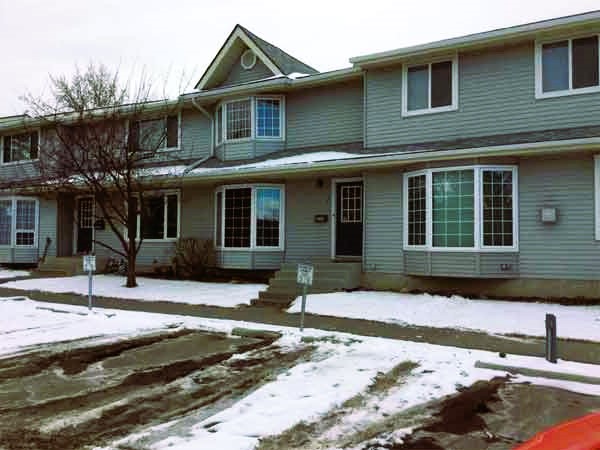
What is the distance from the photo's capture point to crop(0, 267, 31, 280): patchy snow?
704 inches

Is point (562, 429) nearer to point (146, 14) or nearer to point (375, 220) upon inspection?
point (375, 220)

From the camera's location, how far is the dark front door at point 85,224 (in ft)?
64.7

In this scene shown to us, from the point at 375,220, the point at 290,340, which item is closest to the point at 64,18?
the point at 375,220

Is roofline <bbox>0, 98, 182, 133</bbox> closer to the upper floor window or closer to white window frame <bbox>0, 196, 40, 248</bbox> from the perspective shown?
the upper floor window

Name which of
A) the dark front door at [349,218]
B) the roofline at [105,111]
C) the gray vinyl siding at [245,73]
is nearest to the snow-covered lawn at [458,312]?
the dark front door at [349,218]

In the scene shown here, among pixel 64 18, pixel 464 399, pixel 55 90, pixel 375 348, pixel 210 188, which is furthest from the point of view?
pixel 64 18

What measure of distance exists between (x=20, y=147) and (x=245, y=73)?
35.9ft

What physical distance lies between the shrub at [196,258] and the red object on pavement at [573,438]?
546 inches

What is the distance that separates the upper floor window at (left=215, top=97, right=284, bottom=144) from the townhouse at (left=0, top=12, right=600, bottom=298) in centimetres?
5

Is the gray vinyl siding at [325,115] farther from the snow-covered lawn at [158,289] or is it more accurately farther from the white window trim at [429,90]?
the snow-covered lawn at [158,289]

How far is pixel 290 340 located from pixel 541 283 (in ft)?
21.0

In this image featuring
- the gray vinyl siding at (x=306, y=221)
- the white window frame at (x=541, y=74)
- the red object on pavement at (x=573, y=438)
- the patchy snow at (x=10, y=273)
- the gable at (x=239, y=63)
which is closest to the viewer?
the red object on pavement at (x=573, y=438)

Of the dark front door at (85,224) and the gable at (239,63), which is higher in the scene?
the gable at (239,63)

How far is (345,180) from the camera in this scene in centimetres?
1438
